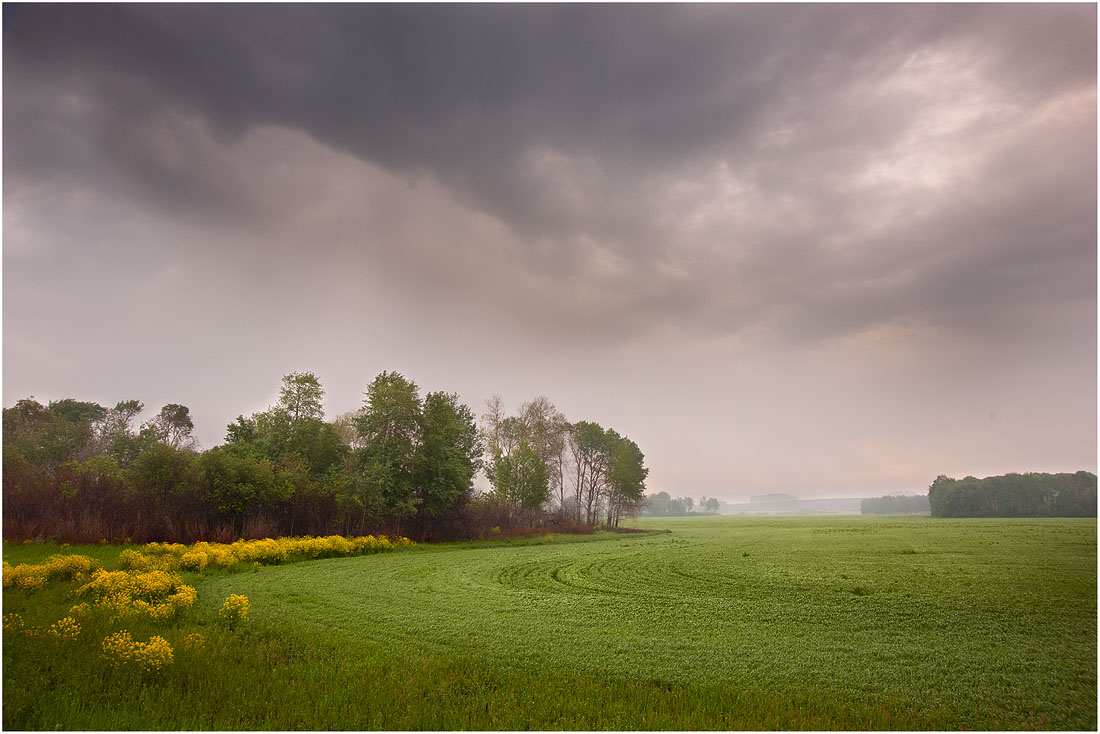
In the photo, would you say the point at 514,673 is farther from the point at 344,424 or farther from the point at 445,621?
the point at 344,424

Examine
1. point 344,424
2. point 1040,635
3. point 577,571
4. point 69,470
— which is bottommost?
point 577,571

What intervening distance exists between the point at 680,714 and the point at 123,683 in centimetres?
729

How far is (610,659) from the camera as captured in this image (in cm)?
814

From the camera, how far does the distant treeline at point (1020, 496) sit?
2911 inches

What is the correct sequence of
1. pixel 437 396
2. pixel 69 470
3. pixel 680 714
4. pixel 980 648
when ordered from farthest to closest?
pixel 437 396 < pixel 69 470 < pixel 980 648 < pixel 680 714

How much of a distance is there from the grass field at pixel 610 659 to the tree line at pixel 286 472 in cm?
1297

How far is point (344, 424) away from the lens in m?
53.1

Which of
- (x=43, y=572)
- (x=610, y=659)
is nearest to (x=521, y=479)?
(x=43, y=572)

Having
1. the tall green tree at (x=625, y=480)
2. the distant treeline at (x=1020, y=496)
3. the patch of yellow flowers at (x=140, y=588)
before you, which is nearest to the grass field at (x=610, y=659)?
the patch of yellow flowers at (x=140, y=588)

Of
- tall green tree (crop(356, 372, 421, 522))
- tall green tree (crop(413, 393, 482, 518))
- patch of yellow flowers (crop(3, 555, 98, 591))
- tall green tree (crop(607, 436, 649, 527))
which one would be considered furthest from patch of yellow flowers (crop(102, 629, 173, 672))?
tall green tree (crop(607, 436, 649, 527))

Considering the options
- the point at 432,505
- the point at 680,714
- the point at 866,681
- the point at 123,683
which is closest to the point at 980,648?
the point at 866,681

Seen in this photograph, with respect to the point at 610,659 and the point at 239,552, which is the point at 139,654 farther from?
the point at 239,552

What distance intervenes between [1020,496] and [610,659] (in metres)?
107

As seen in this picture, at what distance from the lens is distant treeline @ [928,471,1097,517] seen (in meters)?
73.9
